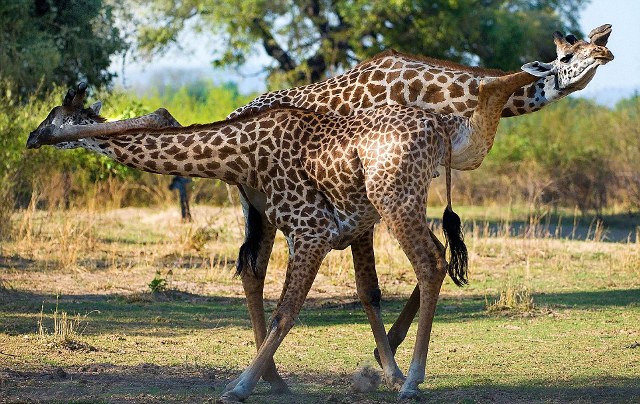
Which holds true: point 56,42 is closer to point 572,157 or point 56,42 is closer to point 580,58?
point 572,157

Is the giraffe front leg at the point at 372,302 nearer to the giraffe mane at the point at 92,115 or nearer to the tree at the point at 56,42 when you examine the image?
the giraffe mane at the point at 92,115

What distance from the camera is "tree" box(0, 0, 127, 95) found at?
1717cm

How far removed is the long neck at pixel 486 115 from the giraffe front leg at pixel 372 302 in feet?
3.13

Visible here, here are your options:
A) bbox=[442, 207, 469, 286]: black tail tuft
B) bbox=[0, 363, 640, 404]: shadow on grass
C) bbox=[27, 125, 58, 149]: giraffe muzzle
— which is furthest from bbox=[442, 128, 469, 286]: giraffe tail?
bbox=[27, 125, 58, 149]: giraffe muzzle

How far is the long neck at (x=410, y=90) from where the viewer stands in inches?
311

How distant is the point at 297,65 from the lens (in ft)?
88.7

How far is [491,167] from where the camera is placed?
26.4 m

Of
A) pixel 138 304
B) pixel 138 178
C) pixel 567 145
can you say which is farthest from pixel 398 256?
pixel 567 145

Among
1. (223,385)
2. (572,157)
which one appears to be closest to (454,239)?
(223,385)

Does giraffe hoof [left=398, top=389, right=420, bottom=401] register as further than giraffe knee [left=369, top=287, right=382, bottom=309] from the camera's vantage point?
No

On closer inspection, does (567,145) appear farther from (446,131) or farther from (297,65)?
(446,131)

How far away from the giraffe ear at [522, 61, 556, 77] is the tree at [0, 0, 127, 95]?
1064cm

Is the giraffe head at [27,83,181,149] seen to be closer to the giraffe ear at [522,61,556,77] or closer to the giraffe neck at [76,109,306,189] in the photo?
the giraffe neck at [76,109,306,189]

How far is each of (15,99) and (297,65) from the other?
11.2 meters
